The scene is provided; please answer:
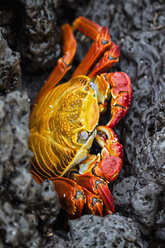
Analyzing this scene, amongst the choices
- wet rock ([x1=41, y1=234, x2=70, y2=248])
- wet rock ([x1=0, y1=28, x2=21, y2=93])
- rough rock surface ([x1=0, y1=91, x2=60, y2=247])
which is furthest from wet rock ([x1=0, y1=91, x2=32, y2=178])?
wet rock ([x1=41, y1=234, x2=70, y2=248])

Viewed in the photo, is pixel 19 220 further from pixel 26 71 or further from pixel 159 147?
pixel 26 71

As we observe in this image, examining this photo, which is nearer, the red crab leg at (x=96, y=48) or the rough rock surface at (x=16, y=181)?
the rough rock surface at (x=16, y=181)

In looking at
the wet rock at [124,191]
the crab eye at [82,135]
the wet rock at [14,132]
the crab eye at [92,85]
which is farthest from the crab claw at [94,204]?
the crab eye at [92,85]

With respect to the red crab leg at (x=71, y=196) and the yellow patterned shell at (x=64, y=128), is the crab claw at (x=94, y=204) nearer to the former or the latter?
the red crab leg at (x=71, y=196)

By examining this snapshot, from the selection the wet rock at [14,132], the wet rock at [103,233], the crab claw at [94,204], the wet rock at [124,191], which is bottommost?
the wet rock at [124,191]

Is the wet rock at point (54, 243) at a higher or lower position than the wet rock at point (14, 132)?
lower

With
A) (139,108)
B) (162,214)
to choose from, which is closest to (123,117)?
(139,108)

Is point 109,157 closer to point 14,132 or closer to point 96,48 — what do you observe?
point 14,132
